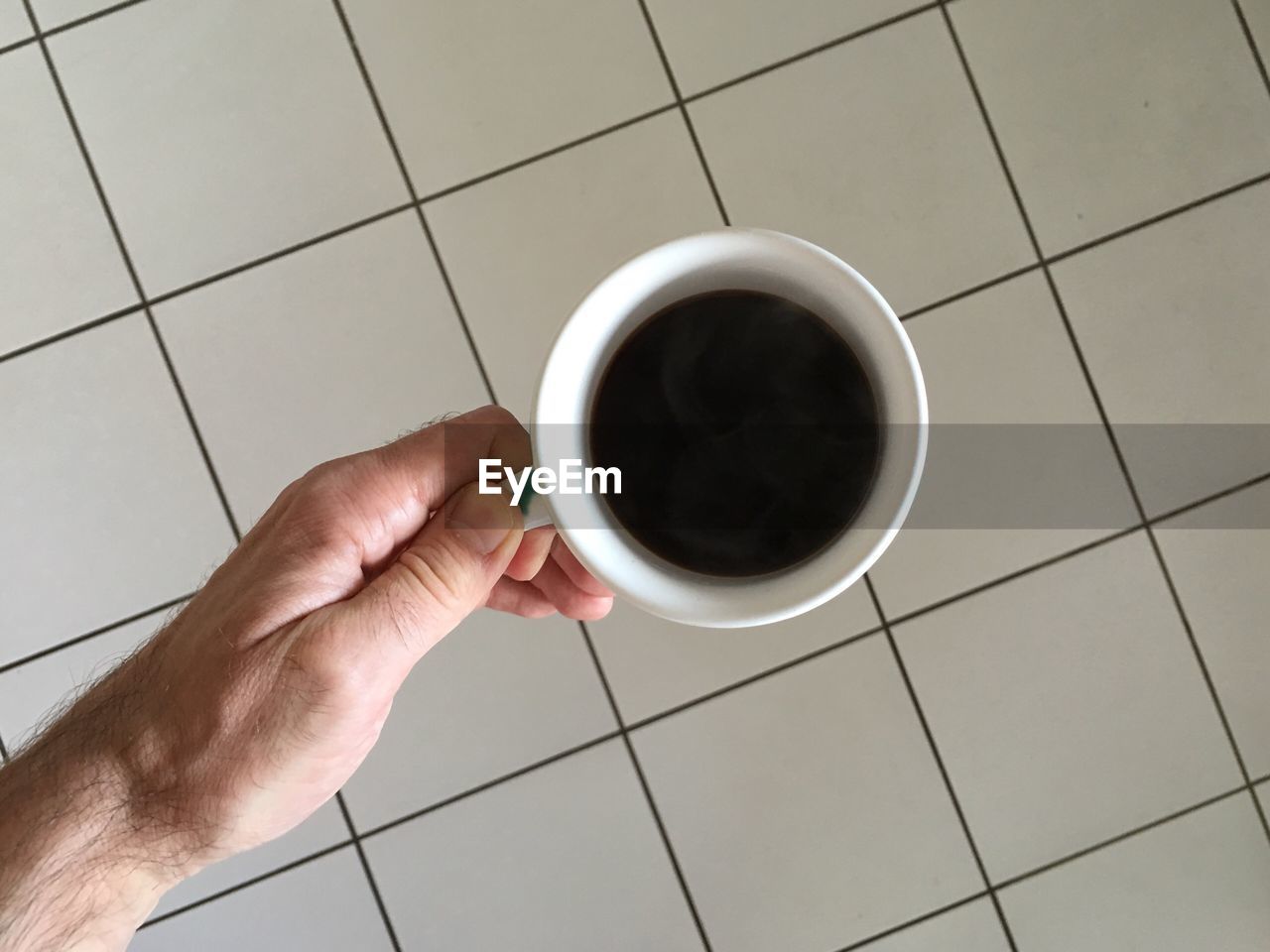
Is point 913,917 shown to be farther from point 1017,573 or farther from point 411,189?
point 411,189

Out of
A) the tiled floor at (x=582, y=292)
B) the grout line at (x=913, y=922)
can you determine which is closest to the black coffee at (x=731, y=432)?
the tiled floor at (x=582, y=292)

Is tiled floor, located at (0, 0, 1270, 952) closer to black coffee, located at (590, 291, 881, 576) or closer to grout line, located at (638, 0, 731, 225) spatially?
grout line, located at (638, 0, 731, 225)

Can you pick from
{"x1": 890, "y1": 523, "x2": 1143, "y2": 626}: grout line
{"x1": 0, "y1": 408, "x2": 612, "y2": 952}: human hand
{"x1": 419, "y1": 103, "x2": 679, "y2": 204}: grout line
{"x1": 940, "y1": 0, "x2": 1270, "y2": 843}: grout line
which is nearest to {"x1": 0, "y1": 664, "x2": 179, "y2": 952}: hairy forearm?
{"x1": 0, "y1": 408, "x2": 612, "y2": 952}: human hand

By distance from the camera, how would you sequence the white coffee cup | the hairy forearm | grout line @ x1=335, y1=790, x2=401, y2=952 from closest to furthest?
1. the white coffee cup
2. the hairy forearm
3. grout line @ x1=335, y1=790, x2=401, y2=952

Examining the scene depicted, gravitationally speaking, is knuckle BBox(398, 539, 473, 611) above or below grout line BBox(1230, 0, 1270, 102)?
below

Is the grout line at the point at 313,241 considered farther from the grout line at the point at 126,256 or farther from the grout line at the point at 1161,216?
the grout line at the point at 1161,216

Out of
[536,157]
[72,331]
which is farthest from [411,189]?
[72,331]

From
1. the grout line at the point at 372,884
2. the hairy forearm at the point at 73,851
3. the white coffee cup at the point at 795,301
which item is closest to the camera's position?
the white coffee cup at the point at 795,301

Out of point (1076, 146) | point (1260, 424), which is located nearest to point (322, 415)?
point (1076, 146)
